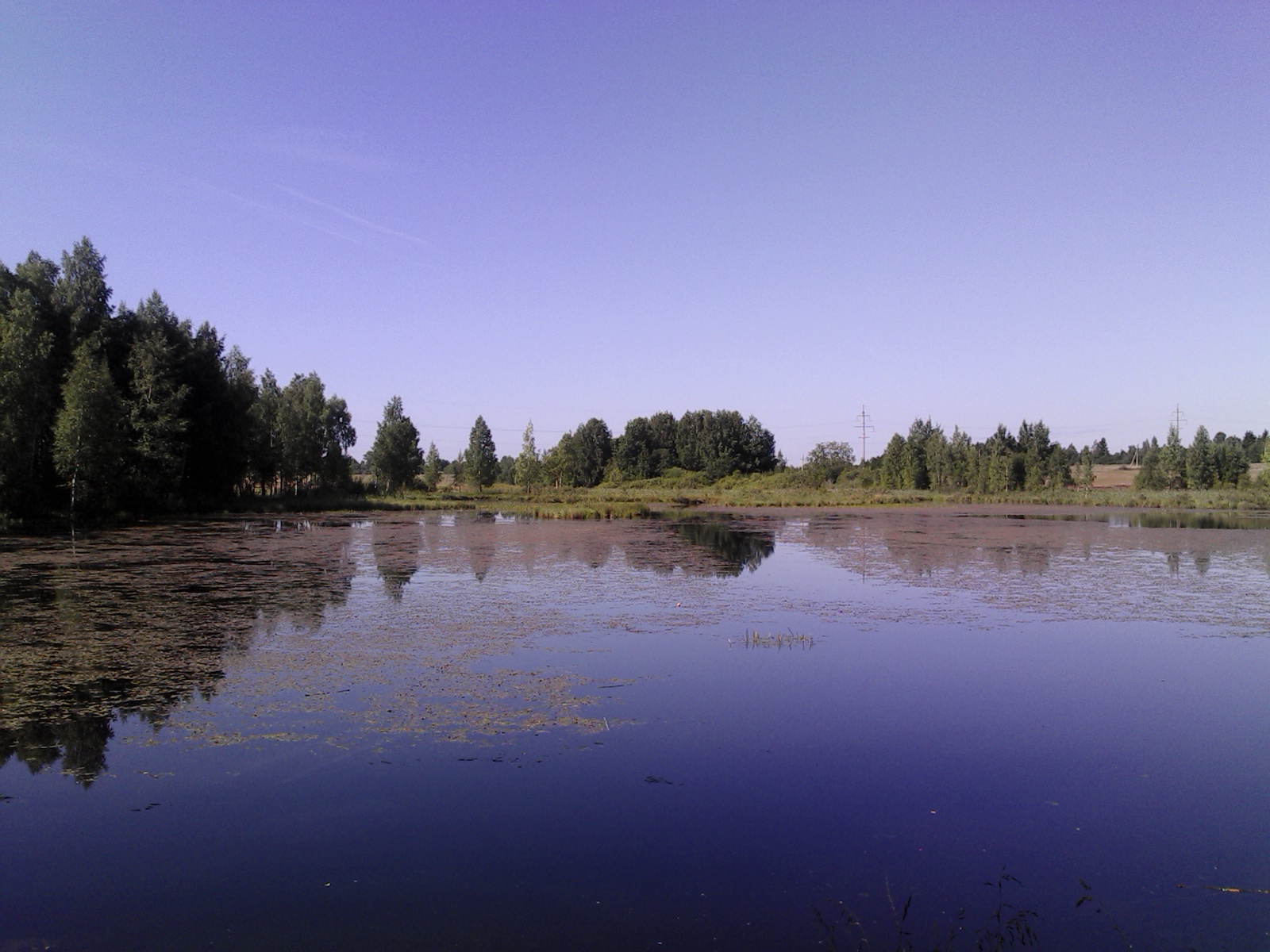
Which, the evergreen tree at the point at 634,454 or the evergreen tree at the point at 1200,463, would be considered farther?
the evergreen tree at the point at 634,454

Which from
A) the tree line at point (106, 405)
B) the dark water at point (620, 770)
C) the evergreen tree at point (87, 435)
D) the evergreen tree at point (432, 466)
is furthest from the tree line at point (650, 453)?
the dark water at point (620, 770)

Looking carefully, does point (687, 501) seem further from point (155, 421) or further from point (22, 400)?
point (22, 400)

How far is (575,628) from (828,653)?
126 inches

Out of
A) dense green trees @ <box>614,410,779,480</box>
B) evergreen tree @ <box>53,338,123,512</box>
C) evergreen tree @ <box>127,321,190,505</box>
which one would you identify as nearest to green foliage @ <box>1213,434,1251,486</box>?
dense green trees @ <box>614,410,779,480</box>

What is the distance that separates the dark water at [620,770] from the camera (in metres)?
3.89

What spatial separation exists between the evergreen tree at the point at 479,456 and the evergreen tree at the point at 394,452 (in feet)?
12.5

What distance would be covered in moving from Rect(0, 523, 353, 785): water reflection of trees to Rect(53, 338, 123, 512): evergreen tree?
6.63 meters

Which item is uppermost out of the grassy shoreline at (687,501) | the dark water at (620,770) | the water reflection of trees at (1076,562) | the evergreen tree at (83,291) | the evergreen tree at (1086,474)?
the evergreen tree at (83,291)

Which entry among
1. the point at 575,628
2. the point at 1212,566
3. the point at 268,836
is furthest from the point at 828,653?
the point at 1212,566

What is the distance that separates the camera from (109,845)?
4469mm

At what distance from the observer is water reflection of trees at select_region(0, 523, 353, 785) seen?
255 inches

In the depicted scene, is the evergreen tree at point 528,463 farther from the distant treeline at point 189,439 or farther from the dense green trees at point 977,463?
the dense green trees at point 977,463

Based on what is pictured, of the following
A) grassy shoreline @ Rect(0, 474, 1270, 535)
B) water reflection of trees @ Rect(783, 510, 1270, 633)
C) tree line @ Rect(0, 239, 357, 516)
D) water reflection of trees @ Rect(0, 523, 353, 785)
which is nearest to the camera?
water reflection of trees @ Rect(0, 523, 353, 785)

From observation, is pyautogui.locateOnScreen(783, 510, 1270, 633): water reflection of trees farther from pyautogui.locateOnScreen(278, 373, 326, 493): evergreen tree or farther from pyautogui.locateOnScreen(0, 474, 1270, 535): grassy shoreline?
pyautogui.locateOnScreen(278, 373, 326, 493): evergreen tree
